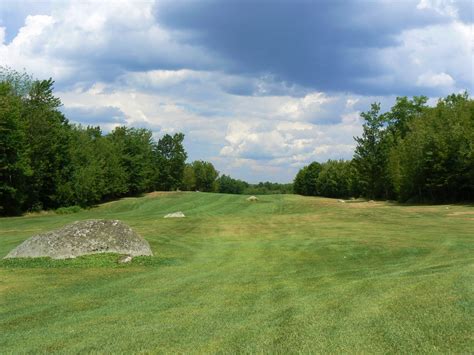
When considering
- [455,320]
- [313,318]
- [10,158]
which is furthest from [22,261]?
[10,158]

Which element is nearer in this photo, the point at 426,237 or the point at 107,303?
the point at 107,303

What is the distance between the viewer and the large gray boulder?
54.1ft

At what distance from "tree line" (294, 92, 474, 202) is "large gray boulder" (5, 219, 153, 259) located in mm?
42846

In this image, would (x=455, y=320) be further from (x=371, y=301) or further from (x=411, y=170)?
(x=411, y=170)

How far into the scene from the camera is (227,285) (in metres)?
11.8

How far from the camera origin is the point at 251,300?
984 centimetres

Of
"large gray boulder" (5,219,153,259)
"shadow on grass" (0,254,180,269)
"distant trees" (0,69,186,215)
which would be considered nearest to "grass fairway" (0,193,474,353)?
"shadow on grass" (0,254,180,269)

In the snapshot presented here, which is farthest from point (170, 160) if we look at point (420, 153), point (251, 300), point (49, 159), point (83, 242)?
point (251, 300)

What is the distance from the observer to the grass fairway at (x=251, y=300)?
6.57 metres

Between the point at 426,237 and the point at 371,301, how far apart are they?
14.8 metres

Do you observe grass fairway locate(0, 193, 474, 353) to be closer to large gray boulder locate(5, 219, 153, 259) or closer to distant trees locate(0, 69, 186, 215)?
large gray boulder locate(5, 219, 153, 259)

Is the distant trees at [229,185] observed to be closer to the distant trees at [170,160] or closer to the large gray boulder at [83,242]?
the distant trees at [170,160]

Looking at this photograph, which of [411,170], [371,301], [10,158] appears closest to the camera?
[371,301]

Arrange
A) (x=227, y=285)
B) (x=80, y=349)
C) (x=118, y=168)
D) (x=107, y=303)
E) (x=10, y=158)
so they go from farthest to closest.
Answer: (x=118, y=168) → (x=10, y=158) → (x=227, y=285) → (x=107, y=303) → (x=80, y=349)
